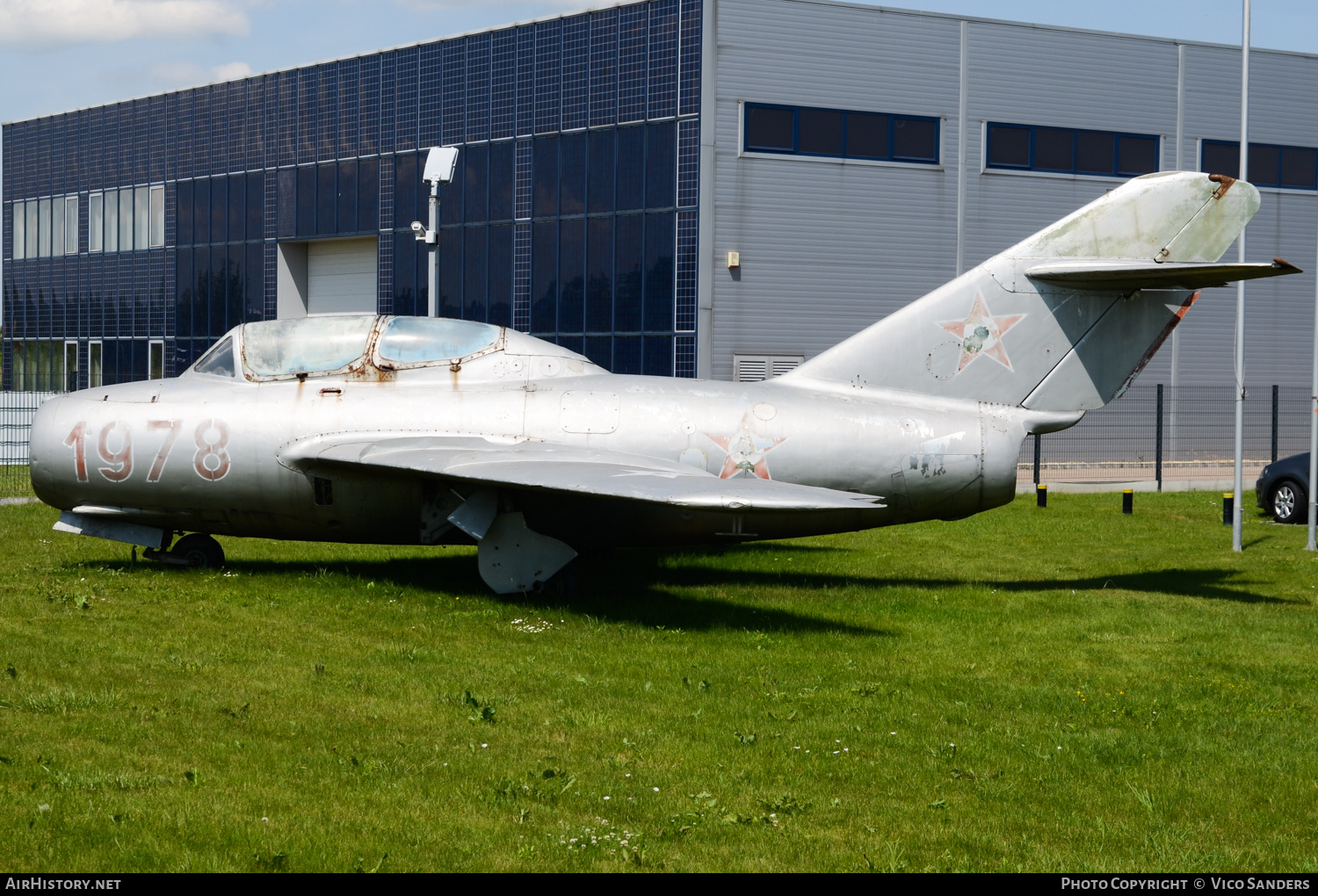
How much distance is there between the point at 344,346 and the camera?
44.0 ft

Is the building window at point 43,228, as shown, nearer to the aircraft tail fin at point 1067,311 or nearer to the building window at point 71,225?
the building window at point 71,225

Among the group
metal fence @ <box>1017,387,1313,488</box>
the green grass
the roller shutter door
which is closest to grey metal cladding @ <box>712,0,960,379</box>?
metal fence @ <box>1017,387,1313,488</box>

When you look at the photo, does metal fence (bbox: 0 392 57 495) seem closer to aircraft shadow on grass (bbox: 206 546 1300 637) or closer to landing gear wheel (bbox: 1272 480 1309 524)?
aircraft shadow on grass (bbox: 206 546 1300 637)

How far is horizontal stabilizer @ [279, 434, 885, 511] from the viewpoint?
1048cm

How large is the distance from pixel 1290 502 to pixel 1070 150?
17.3 m

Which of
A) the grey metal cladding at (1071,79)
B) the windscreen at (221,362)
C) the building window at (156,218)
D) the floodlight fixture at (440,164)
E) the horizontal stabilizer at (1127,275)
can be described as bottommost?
the windscreen at (221,362)

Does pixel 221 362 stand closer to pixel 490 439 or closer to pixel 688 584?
pixel 490 439

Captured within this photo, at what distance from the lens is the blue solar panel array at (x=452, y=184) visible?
34281 mm

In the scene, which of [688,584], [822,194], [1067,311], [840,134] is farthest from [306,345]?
[840,134]

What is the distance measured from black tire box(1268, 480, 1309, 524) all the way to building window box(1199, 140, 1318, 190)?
1859 cm

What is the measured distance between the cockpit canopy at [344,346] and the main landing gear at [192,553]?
1990mm

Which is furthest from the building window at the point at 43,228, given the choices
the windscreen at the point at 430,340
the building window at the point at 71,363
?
the windscreen at the point at 430,340

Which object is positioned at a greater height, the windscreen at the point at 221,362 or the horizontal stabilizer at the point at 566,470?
the windscreen at the point at 221,362

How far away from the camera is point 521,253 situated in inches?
1474
